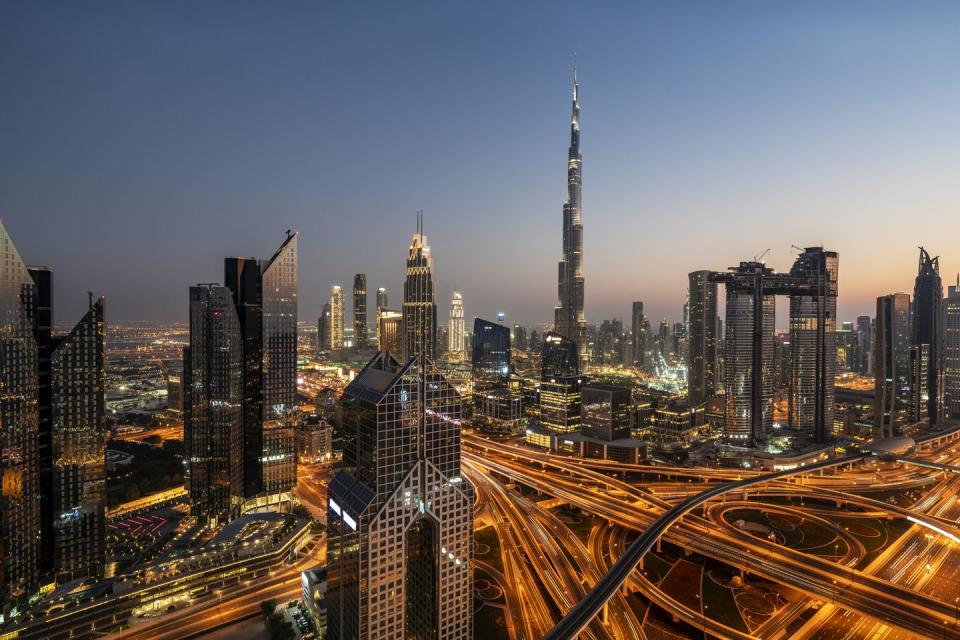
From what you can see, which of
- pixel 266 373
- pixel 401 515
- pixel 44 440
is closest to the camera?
pixel 401 515

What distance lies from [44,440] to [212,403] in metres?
18.4

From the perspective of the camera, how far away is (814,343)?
10612 cm

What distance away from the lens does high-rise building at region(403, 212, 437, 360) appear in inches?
4469

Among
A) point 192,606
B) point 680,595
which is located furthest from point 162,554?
point 680,595

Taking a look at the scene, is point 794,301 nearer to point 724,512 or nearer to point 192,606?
point 724,512

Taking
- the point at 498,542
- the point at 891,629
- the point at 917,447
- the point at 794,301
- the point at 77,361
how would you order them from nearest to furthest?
1. the point at 891,629
2. the point at 77,361
3. the point at 498,542
4. the point at 917,447
5. the point at 794,301

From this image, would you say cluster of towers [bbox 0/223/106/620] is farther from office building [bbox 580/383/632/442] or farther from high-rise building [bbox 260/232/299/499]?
office building [bbox 580/383/632/442]

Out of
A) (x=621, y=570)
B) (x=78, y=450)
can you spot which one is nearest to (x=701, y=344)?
(x=621, y=570)

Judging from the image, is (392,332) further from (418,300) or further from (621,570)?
(621,570)

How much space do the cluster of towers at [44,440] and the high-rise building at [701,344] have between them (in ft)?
458

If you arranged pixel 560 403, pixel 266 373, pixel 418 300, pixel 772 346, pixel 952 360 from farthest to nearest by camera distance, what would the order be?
pixel 952 360 < pixel 418 300 < pixel 560 403 < pixel 772 346 < pixel 266 373

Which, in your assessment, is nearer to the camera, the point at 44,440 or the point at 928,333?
the point at 44,440

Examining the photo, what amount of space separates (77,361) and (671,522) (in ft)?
210

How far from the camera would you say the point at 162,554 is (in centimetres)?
5203
